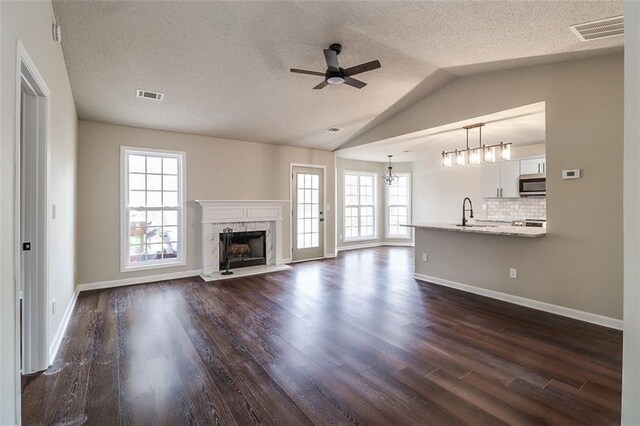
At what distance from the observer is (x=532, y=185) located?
20.5 ft

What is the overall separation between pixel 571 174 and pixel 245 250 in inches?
207

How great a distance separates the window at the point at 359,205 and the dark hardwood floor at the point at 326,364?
15.5 feet

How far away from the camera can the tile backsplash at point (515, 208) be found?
6543 mm

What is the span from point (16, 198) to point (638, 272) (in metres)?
2.86

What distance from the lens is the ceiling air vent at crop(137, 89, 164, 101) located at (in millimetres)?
3925

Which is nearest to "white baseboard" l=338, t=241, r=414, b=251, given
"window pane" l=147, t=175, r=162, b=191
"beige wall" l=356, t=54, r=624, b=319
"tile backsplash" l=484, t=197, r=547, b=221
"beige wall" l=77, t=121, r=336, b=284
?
"beige wall" l=77, t=121, r=336, b=284

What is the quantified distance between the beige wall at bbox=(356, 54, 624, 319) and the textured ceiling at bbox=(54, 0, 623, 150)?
0.24m

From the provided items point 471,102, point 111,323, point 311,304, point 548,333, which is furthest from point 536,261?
point 111,323

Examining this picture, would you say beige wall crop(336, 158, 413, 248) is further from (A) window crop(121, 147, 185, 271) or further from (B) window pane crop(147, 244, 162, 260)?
(B) window pane crop(147, 244, 162, 260)

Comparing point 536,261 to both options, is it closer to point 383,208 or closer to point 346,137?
point 346,137

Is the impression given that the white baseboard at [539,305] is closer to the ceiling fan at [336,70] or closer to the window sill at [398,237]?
the ceiling fan at [336,70]

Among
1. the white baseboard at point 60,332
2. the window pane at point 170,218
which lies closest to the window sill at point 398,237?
the window pane at point 170,218

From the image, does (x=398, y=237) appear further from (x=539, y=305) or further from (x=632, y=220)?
(x=632, y=220)

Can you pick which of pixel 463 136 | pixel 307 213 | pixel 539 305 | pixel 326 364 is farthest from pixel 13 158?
pixel 463 136
